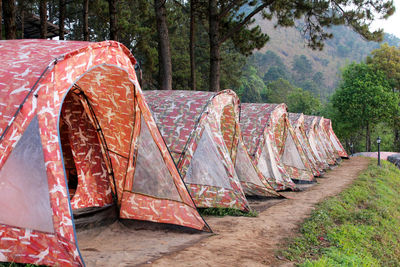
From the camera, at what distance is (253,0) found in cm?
1403

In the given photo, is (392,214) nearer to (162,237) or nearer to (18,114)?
→ (162,237)

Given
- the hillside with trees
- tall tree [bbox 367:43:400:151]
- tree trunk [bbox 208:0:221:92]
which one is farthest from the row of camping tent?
the hillside with trees

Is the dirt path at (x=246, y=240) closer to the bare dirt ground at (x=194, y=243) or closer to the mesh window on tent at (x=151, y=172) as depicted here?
the bare dirt ground at (x=194, y=243)

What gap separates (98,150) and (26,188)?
2.36 metres

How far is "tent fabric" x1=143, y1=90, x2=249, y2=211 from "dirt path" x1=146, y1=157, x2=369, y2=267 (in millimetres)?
532

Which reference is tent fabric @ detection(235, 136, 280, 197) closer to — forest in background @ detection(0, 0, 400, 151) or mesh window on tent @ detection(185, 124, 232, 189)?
mesh window on tent @ detection(185, 124, 232, 189)

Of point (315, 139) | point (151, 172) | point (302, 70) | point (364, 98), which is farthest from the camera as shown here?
point (302, 70)

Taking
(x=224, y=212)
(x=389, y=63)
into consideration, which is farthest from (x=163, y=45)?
(x=389, y=63)

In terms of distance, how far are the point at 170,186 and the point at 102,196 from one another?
112 centimetres

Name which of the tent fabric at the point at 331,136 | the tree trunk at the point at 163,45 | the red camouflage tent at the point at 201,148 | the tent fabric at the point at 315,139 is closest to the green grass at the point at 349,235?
the red camouflage tent at the point at 201,148

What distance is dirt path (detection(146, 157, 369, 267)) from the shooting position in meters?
4.27

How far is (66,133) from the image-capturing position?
584 centimetres

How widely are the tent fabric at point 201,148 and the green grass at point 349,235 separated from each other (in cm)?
150

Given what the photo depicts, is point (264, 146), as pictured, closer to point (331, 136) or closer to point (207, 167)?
point (207, 167)
